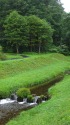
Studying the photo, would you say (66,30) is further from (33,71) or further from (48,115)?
(48,115)

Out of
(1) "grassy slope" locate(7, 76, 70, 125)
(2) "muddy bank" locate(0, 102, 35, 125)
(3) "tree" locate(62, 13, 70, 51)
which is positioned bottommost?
(2) "muddy bank" locate(0, 102, 35, 125)

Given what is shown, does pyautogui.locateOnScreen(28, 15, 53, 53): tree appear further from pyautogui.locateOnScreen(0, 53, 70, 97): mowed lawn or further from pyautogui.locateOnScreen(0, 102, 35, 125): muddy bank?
pyautogui.locateOnScreen(0, 102, 35, 125): muddy bank

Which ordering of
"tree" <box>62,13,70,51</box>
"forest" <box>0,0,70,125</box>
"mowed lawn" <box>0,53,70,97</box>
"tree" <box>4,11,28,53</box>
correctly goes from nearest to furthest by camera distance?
"forest" <box>0,0,70,125</box> → "mowed lawn" <box>0,53,70,97</box> → "tree" <box>4,11,28,53</box> → "tree" <box>62,13,70,51</box>

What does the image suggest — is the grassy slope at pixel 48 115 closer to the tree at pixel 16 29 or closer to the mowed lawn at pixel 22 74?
the mowed lawn at pixel 22 74

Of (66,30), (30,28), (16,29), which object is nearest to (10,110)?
(16,29)

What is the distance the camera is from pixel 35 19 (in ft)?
262

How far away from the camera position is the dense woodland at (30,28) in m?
77.0

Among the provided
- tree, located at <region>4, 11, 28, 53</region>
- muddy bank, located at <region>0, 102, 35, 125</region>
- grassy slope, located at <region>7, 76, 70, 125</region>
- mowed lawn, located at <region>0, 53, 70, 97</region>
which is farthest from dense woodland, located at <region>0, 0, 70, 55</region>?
grassy slope, located at <region>7, 76, 70, 125</region>

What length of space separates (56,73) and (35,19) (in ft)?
110

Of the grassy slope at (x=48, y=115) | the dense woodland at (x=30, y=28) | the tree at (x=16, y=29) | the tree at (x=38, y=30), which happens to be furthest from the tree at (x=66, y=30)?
the grassy slope at (x=48, y=115)

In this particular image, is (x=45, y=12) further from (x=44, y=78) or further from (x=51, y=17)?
(x=44, y=78)

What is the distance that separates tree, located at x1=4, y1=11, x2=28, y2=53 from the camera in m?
75.8

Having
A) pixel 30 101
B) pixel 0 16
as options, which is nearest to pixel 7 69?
pixel 30 101

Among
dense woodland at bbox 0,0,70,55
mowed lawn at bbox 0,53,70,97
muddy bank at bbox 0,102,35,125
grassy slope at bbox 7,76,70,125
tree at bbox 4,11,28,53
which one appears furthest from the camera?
dense woodland at bbox 0,0,70,55
